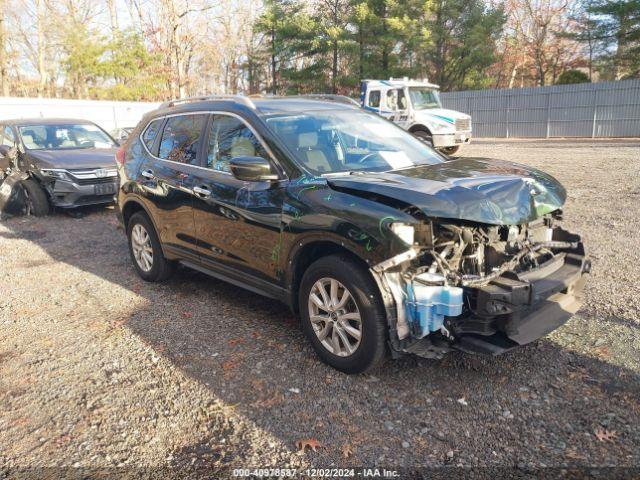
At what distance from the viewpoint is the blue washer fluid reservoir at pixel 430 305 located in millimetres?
3121

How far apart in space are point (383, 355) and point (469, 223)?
0.99m

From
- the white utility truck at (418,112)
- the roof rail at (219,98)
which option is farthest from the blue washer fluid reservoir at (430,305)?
the white utility truck at (418,112)

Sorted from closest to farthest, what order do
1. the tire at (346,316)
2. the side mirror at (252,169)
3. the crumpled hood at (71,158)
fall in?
the tire at (346,316)
the side mirror at (252,169)
the crumpled hood at (71,158)

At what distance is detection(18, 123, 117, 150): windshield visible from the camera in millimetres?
9958

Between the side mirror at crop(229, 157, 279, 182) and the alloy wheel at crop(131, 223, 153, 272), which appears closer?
the side mirror at crop(229, 157, 279, 182)

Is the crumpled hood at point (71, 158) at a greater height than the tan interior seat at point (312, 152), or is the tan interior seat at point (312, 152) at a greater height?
the tan interior seat at point (312, 152)

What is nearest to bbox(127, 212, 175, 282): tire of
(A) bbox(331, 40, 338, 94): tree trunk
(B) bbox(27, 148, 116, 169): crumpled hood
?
(B) bbox(27, 148, 116, 169): crumpled hood

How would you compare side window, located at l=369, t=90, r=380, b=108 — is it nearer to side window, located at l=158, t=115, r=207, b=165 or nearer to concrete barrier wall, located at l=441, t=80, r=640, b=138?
concrete barrier wall, located at l=441, t=80, r=640, b=138

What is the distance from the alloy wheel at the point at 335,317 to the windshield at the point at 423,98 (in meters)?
13.7

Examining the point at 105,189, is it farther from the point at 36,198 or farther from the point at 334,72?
the point at 334,72

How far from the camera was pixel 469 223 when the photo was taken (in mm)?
3316

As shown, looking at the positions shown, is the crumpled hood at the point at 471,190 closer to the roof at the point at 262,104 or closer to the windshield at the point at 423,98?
the roof at the point at 262,104

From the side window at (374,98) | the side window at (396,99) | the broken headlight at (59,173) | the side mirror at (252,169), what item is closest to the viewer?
the side mirror at (252,169)

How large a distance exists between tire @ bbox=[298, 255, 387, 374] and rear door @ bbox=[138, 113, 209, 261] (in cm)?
162
